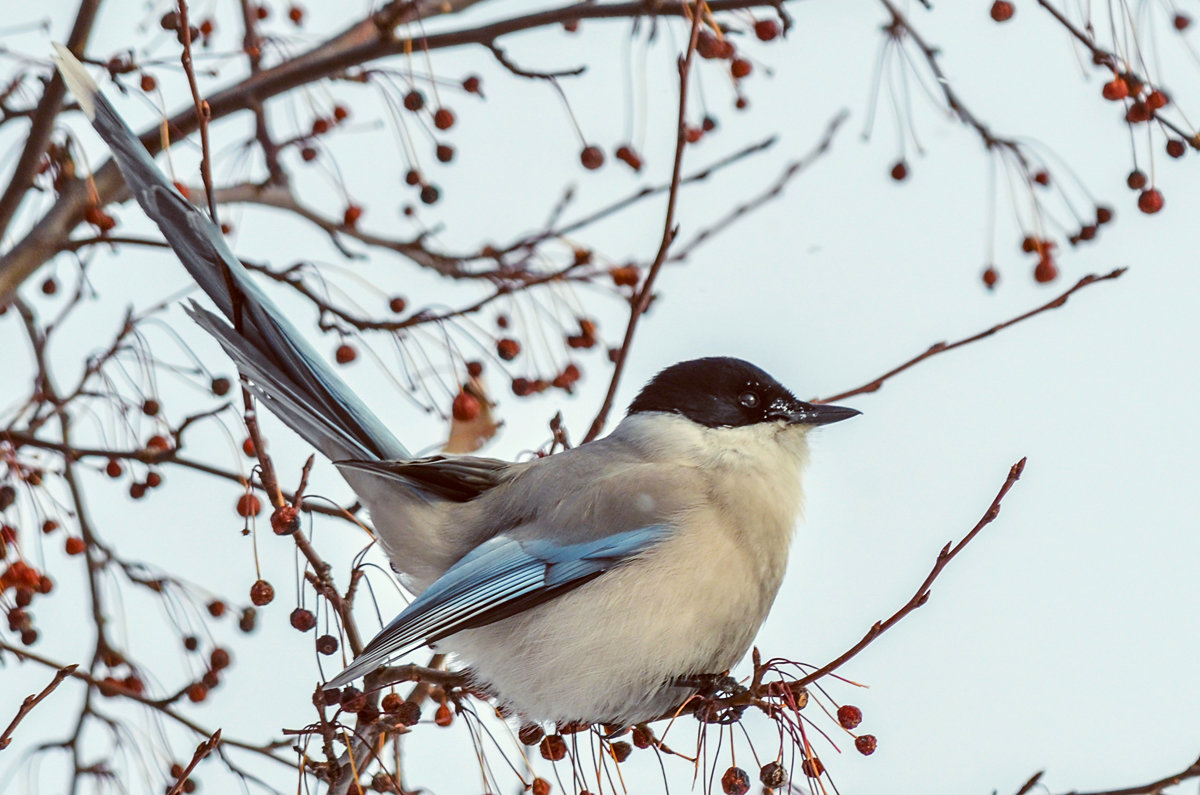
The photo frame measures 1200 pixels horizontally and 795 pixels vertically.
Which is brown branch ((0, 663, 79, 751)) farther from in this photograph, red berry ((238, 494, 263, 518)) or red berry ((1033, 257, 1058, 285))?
red berry ((1033, 257, 1058, 285))

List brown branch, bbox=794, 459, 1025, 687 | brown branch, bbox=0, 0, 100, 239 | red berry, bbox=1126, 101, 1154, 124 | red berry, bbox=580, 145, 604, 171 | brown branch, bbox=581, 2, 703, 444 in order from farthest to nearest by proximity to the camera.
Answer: red berry, bbox=580, 145, 604, 171, brown branch, bbox=0, 0, 100, 239, red berry, bbox=1126, 101, 1154, 124, brown branch, bbox=581, 2, 703, 444, brown branch, bbox=794, 459, 1025, 687

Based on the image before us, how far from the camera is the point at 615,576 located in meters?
2.12

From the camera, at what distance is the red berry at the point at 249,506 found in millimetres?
2125

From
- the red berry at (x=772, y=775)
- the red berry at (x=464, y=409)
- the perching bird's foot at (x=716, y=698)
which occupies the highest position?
the red berry at (x=464, y=409)

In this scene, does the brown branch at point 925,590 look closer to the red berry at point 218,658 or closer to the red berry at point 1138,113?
the red berry at point 1138,113

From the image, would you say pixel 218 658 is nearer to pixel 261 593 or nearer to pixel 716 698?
pixel 261 593

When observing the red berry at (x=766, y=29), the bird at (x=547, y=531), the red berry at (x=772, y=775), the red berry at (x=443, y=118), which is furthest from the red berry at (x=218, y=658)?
the red berry at (x=766, y=29)

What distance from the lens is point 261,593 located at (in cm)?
201

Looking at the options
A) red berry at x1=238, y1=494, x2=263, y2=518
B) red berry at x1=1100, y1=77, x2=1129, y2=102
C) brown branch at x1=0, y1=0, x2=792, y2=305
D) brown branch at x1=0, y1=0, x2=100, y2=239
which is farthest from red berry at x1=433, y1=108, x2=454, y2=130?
red berry at x1=1100, y1=77, x2=1129, y2=102

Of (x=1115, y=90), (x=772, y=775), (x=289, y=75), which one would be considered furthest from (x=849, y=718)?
(x=289, y=75)

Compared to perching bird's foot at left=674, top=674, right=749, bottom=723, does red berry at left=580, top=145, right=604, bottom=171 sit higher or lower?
higher

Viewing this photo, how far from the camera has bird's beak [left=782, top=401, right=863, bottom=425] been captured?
7.84ft

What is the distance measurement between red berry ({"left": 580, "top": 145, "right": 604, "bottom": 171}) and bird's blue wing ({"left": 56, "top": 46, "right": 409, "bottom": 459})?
2.68 ft

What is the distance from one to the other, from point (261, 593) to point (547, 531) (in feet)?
1.51
